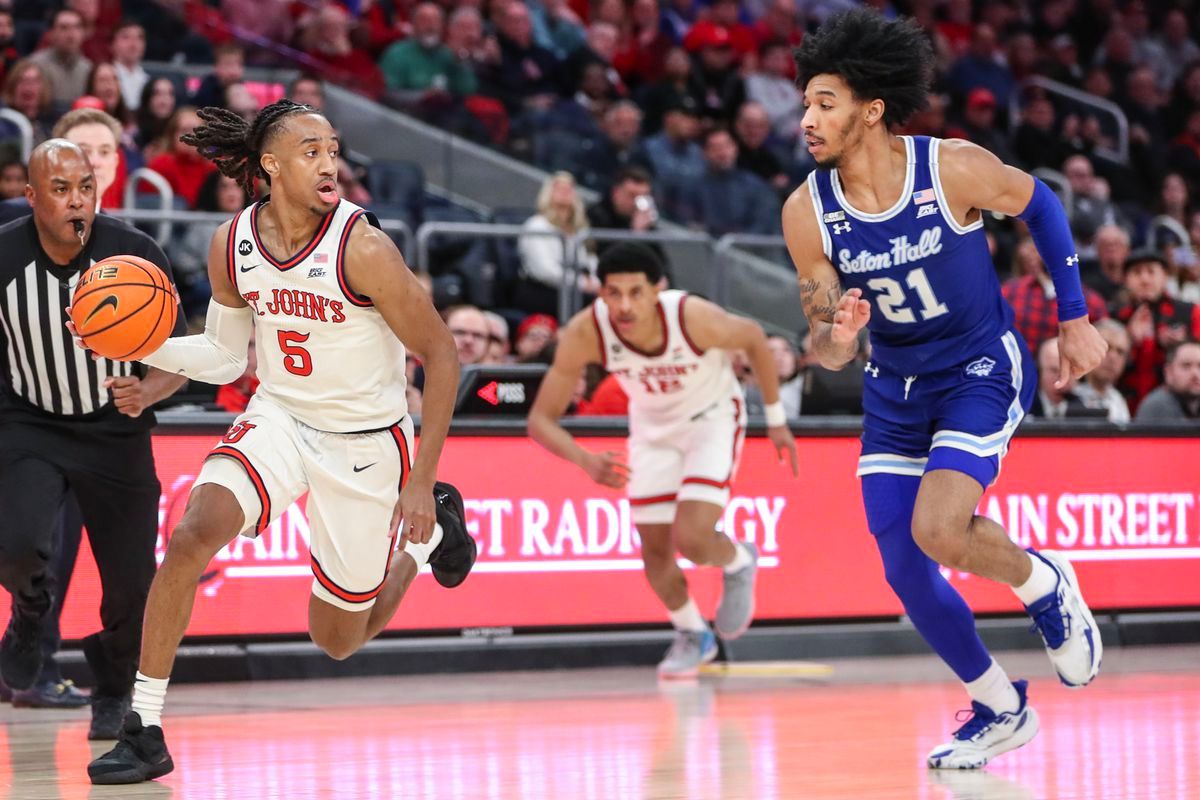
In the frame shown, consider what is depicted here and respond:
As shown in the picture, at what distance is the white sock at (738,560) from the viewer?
8578 millimetres

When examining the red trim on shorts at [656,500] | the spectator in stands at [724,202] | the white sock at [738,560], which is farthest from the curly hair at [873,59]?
the spectator in stands at [724,202]

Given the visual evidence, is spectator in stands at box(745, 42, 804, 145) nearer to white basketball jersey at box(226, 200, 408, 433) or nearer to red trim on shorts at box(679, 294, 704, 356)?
red trim on shorts at box(679, 294, 704, 356)

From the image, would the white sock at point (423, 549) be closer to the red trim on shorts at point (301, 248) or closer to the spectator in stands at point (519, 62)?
the red trim on shorts at point (301, 248)

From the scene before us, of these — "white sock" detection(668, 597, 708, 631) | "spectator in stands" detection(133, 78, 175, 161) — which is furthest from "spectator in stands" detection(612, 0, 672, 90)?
"white sock" detection(668, 597, 708, 631)

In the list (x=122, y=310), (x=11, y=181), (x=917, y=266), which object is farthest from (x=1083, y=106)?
(x=122, y=310)

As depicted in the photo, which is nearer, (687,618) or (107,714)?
(107,714)

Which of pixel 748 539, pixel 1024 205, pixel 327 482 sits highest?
pixel 1024 205

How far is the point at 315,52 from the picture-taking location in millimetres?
13711

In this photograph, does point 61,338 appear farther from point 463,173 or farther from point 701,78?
point 701,78

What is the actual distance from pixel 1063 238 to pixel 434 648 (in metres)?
4.28

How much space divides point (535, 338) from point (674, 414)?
1937mm

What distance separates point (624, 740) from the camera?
21.0 feet

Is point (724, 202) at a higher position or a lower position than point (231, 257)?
higher

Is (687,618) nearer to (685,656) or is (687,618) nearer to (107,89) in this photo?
(685,656)
